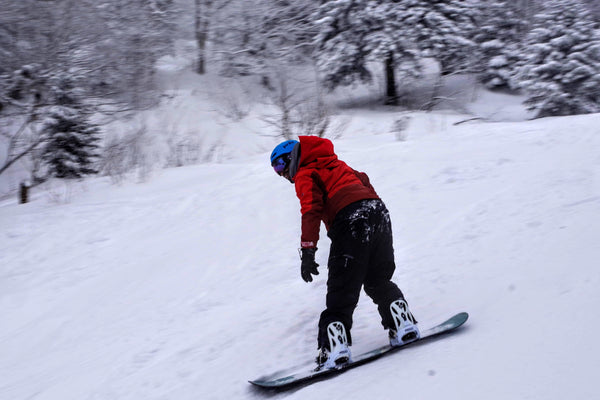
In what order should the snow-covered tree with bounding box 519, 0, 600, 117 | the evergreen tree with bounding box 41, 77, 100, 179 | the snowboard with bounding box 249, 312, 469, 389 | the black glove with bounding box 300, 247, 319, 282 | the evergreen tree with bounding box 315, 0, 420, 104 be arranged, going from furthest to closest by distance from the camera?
the evergreen tree with bounding box 315, 0, 420, 104 < the snow-covered tree with bounding box 519, 0, 600, 117 < the evergreen tree with bounding box 41, 77, 100, 179 < the black glove with bounding box 300, 247, 319, 282 < the snowboard with bounding box 249, 312, 469, 389

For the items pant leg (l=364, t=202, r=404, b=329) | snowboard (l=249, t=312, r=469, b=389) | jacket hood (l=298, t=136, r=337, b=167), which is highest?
jacket hood (l=298, t=136, r=337, b=167)

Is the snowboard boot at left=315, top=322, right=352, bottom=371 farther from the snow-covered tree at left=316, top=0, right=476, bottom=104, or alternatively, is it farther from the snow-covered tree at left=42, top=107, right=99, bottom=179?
the snow-covered tree at left=316, top=0, right=476, bottom=104

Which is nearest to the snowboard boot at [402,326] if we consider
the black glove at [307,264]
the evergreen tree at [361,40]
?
the black glove at [307,264]

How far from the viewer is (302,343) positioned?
3.78 metres

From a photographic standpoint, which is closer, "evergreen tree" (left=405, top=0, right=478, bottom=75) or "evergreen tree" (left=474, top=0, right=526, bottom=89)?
"evergreen tree" (left=405, top=0, right=478, bottom=75)

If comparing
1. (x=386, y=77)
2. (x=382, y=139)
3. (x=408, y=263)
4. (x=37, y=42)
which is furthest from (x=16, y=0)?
(x=386, y=77)

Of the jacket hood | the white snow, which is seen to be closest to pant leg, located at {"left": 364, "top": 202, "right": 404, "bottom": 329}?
the white snow

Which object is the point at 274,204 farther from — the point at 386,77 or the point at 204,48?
the point at 204,48

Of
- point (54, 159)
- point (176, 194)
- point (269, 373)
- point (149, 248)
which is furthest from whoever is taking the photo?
point (54, 159)

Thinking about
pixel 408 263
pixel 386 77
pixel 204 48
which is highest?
pixel 204 48

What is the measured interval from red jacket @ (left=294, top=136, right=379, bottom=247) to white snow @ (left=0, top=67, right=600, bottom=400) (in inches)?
36.4

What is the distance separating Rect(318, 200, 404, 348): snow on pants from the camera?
3.26 meters

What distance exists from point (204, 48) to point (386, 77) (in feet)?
28.5

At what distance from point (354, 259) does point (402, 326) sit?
52 centimetres
